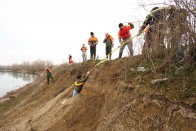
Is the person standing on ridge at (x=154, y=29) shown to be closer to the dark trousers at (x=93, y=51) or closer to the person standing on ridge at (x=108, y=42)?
the person standing on ridge at (x=108, y=42)

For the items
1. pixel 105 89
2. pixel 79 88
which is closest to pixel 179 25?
pixel 105 89

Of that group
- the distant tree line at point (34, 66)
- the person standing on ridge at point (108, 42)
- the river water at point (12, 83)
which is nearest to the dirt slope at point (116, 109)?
the person standing on ridge at point (108, 42)

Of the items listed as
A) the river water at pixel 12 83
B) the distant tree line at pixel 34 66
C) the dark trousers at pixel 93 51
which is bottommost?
the river water at pixel 12 83

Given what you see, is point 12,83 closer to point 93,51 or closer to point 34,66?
point 34,66

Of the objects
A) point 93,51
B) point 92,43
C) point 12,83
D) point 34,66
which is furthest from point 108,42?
point 34,66

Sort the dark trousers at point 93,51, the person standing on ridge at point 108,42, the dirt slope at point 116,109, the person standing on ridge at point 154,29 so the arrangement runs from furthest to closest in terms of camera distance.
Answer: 1. the dark trousers at point 93,51
2. the person standing on ridge at point 108,42
3. the person standing on ridge at point 154,29
4. the dirt slope at point 116,109

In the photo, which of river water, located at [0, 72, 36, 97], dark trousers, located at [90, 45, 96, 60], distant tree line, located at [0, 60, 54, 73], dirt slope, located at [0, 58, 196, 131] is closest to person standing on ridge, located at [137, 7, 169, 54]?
dirt slope, located at [0, 58, 196, 131]

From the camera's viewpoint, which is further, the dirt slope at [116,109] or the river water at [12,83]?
the river water at [12,83]

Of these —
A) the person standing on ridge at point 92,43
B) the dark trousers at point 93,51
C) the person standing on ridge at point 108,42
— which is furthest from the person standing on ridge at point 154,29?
the dark trousers at point 93,51

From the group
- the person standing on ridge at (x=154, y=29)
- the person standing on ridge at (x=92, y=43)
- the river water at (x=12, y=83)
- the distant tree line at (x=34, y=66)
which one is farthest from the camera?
the distant tree line at (x=34, y=66)

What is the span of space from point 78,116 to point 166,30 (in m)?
3.75

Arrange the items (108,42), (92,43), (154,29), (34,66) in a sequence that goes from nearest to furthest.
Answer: (154,29)
(108,42)
(92,43)
(34,66)

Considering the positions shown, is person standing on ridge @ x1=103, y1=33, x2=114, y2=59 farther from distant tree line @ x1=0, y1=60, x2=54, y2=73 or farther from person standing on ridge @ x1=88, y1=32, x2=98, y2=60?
distant tree line @ x1=0, y1=60, x2=54, y2=73

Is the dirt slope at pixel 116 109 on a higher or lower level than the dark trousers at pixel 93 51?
lower
